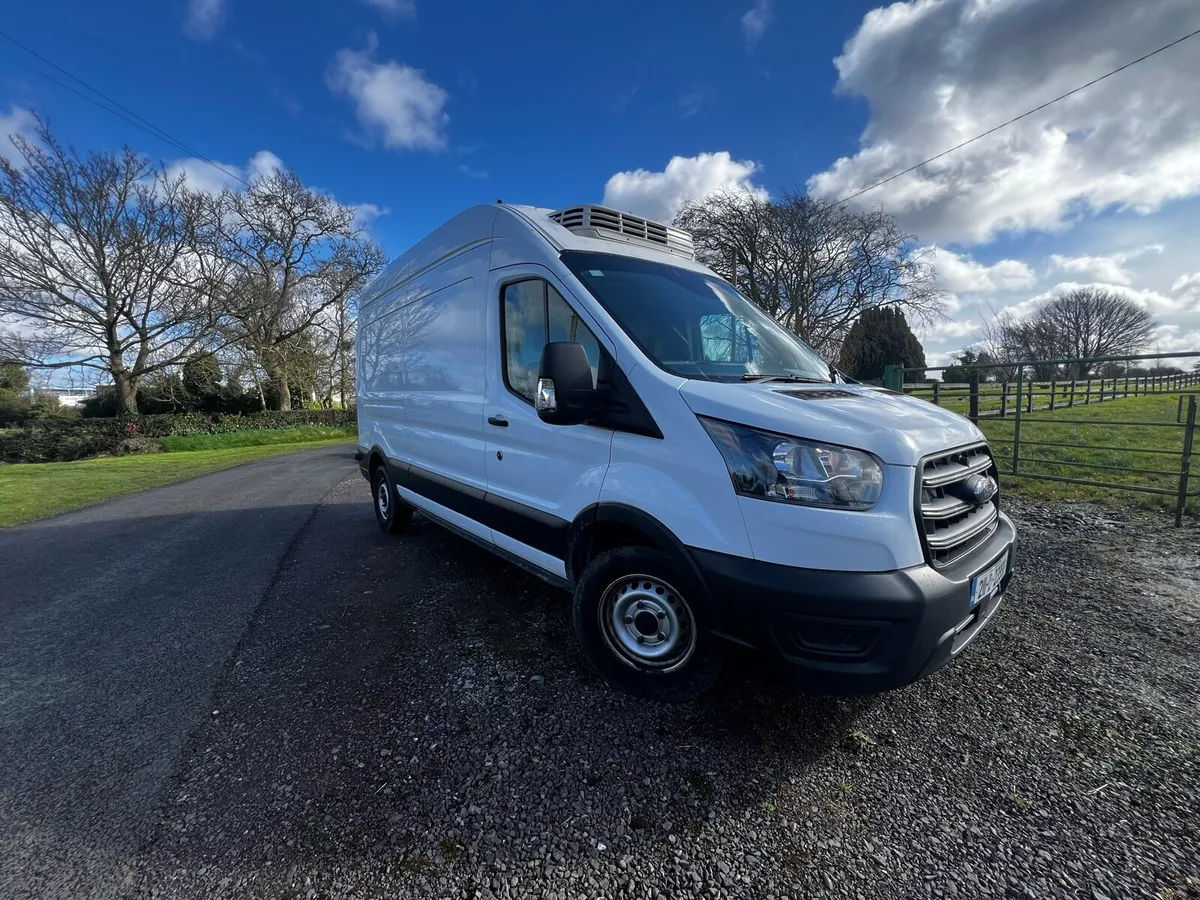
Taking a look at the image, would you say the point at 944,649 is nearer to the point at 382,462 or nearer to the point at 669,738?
the point at 669,738

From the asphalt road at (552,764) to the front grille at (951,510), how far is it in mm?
808

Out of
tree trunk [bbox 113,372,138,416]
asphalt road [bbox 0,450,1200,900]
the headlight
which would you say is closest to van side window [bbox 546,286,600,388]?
the headlight

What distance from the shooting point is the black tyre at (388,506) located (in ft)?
17.9

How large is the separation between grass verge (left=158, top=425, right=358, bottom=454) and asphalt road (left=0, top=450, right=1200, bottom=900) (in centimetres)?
2341

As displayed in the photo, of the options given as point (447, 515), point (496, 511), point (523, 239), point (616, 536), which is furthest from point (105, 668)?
point (523, 239)

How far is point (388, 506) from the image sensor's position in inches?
222

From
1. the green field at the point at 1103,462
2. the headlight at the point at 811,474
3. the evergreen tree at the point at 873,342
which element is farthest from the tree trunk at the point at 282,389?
the headlight at the point at 811,474

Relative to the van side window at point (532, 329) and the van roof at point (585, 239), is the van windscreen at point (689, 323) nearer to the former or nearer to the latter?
the van roof at point (585, 239)

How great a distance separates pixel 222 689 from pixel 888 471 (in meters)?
3.37

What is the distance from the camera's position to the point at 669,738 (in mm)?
2264

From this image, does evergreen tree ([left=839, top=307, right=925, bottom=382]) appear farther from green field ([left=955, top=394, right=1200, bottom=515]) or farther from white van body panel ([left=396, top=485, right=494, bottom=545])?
white van body panel ([left=396, top=485, right=494, bottom=545])

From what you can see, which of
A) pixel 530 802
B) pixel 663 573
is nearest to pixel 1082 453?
pixel 663 573

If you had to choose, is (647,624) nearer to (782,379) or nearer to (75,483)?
(782,379)

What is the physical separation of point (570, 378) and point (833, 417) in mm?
1093
